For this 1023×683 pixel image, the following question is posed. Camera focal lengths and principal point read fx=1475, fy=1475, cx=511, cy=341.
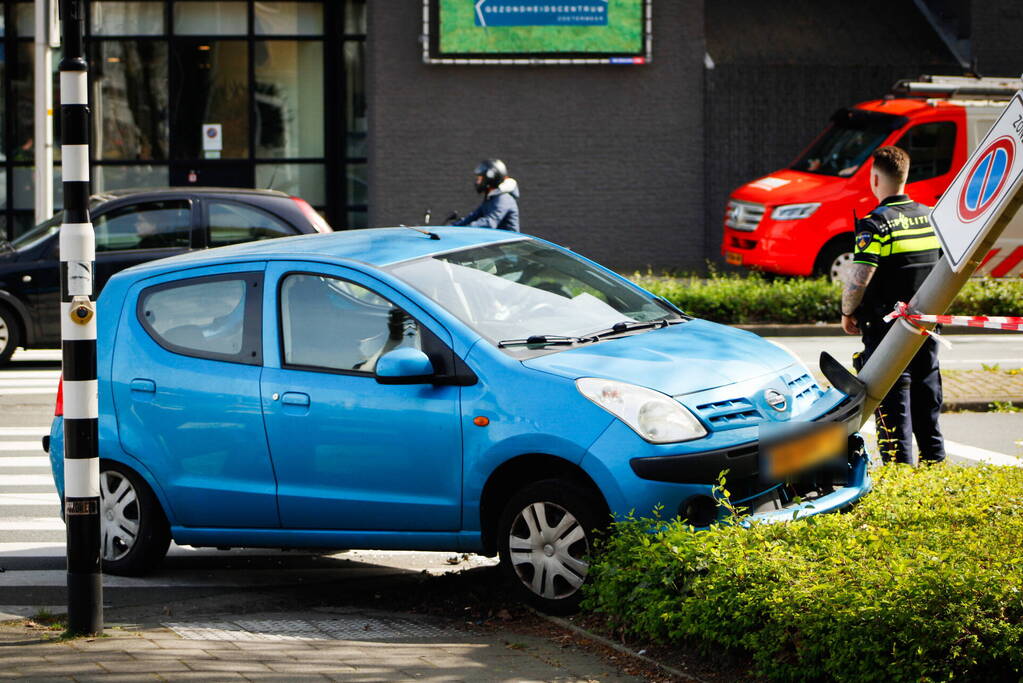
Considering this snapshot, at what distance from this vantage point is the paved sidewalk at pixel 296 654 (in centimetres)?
510

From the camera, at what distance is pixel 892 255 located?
7867mm

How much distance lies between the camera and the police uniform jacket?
786cm

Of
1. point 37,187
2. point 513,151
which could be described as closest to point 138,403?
point 37,187

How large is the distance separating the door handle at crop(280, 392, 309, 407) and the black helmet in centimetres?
694

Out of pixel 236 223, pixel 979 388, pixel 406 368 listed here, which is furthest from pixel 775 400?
pixel 236 223

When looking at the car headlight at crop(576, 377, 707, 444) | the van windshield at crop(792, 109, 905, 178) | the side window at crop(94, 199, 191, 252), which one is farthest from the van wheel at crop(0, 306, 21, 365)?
the van windshield at crop(792, 109, 905, 178)

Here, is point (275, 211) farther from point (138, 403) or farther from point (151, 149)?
point (151, 149)

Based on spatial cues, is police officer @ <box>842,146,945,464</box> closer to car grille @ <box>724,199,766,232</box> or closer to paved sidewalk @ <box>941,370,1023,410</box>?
paved sidewalk @ <box>941,370,1023,410</box>

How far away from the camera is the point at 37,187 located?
1880cm

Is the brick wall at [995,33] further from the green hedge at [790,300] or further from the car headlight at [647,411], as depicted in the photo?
the car headlight at [647,411]

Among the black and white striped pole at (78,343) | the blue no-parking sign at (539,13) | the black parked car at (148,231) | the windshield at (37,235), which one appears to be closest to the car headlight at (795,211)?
the blue no-parking sign at (539,13)

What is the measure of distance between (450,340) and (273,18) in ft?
64.2

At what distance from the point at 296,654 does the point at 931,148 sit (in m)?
15.1

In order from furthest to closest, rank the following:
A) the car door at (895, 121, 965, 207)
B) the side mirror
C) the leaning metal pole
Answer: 1. the car door at (895, 121, 965, 207)
2. the side mirror
3. the leaning metal pole
